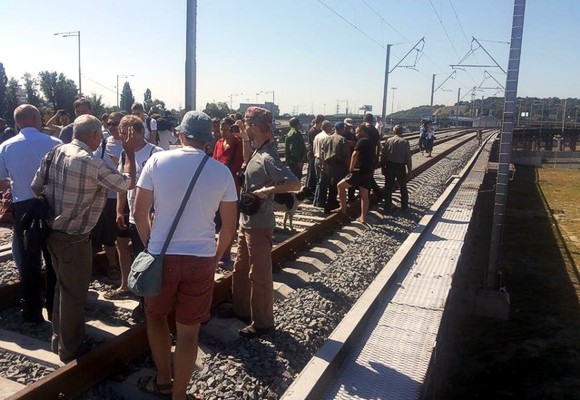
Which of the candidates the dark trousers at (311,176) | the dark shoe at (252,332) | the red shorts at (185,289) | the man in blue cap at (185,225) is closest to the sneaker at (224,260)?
the dark shoe at (252,332)

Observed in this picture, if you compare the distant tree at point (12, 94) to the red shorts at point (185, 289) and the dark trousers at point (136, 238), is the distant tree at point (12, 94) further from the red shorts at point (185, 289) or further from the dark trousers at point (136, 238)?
the red shorts at point (185, 289)

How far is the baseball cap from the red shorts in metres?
0.77

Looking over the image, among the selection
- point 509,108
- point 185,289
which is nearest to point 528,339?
point 509,108

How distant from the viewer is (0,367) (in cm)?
397

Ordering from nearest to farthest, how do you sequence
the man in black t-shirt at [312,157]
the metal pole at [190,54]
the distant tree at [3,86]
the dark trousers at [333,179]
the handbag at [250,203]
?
the handbag at [250,203]
the metal pole at [190,54]
the dark trousers at [333,179]
the man in black t-shirt at [312,157]
the distant tree at [3,86]

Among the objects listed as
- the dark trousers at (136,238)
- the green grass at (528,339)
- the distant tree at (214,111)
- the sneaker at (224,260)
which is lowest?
the green grass at (528,339)

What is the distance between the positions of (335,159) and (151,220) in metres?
5.76

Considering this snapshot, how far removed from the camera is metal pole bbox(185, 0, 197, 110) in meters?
9.10

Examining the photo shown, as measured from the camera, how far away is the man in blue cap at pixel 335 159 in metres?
9.71

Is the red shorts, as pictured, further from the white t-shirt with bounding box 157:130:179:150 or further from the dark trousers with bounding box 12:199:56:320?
the white t-shirt with bounding box 157:130:179:150

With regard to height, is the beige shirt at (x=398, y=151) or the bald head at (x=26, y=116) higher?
the bald head at (x=26, y=116)

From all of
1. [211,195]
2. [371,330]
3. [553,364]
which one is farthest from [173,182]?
[553,364]

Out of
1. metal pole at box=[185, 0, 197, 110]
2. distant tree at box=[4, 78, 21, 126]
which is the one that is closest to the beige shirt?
metal pole at box=[185, 0, 197, 110]

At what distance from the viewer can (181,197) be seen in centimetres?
318
